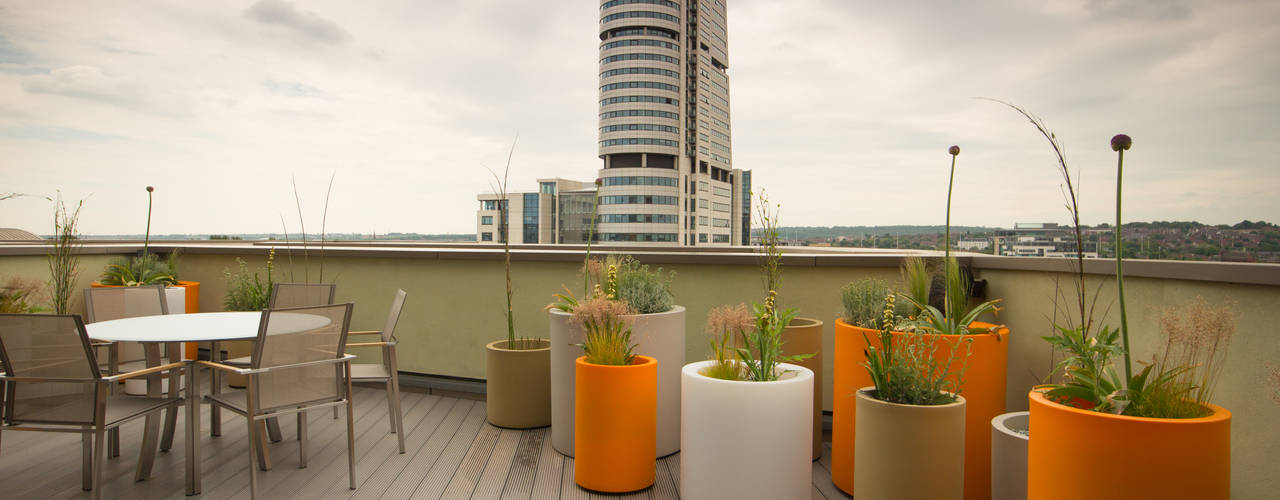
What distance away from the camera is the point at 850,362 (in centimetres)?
271

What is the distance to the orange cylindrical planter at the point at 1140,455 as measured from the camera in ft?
4.61

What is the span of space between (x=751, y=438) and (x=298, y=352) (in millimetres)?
2032

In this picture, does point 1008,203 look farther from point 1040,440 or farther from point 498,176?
point 498,176

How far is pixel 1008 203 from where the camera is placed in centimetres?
307

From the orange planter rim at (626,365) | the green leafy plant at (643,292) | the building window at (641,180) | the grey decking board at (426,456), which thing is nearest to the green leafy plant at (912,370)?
the orange planter rim at (626,365)

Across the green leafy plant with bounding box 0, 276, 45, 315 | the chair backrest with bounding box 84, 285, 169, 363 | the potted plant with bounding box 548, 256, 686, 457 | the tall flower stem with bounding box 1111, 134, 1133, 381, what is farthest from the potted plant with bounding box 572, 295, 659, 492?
the green leafy plant with bounding box 0, 276, 45, 315

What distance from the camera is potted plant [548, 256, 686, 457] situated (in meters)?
3.09

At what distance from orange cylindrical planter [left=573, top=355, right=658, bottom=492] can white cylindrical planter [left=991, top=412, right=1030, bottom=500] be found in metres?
1.41

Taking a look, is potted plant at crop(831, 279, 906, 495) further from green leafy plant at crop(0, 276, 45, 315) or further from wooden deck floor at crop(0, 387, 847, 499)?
green leafy plant at crop(0, 276, 45, 315)

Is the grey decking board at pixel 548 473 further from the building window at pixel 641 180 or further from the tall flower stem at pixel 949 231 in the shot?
the building window at pixel 641 180

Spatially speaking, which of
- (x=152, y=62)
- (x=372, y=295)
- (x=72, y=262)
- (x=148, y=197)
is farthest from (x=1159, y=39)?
(x=152, y=62)

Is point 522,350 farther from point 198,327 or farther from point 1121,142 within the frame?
point 1121,142

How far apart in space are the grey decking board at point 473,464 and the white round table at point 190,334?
100 centimetres

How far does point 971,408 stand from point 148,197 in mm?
6545
